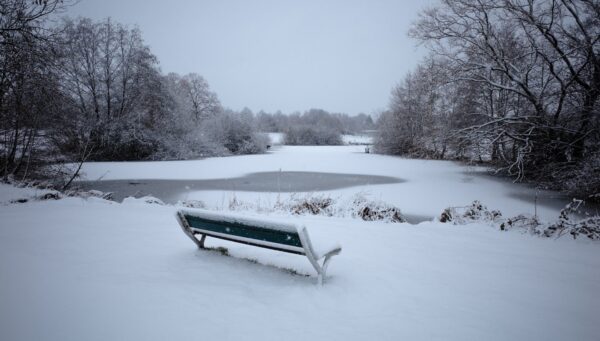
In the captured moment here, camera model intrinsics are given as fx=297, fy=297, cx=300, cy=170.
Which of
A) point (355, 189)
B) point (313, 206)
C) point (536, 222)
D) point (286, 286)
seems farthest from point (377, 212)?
point (286, 286)

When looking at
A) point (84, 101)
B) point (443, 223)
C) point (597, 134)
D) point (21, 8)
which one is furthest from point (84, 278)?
point (84, 101)

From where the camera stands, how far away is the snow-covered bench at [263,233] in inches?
119

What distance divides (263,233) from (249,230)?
0.18 metres

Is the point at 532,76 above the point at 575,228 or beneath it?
above

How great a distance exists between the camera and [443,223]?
6859mm

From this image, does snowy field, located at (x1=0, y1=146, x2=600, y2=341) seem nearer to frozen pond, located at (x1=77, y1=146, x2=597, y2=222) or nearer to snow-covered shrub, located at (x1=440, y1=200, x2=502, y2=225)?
snow-covered shrub, located at (x1=440, y1=200, x2=502, y2=225)

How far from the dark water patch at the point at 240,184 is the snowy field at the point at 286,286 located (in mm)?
5164

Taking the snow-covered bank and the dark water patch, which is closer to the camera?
the snow-covered bank

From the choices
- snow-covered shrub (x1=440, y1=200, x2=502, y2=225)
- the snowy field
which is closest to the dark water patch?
the snowy field

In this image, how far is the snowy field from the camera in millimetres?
2529

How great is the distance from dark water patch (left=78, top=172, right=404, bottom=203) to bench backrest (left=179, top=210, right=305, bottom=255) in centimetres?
639

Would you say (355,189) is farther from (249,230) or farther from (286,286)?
(249,230)

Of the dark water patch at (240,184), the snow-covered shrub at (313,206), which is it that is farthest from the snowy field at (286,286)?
the dark water patch at (240,184)

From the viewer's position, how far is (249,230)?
3326 millimetres
